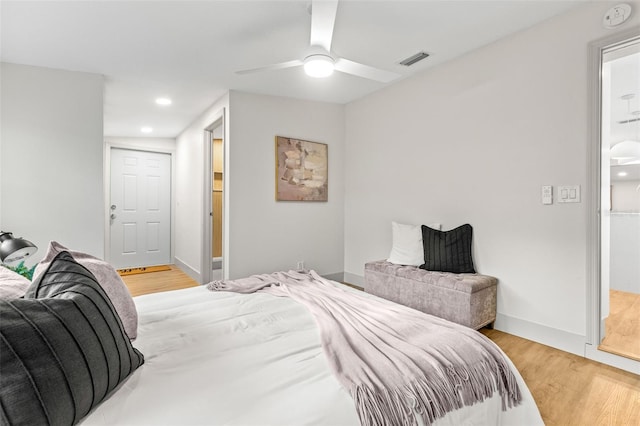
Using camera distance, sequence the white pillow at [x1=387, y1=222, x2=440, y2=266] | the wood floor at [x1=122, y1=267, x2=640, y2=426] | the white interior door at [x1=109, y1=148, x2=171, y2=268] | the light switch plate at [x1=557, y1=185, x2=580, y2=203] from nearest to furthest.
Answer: the wood floor at [x1=122, y1=267, x2=640, y2=426] < the light switch plate at [x1=557, y1=185, x2=580, y2=203] < the white pillow at [x1=387, y1=222, x2=440, y2=266] < the white interior door at [x1=109, y1=148, x2=171, y2=268]

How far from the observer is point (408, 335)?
1401mm

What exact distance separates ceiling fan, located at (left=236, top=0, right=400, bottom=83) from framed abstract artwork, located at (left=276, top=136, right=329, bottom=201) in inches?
70.1

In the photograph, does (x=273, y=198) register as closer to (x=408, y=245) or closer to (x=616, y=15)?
(x=408, y=245)

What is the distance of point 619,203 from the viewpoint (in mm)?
5406

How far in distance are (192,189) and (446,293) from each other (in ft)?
13.3

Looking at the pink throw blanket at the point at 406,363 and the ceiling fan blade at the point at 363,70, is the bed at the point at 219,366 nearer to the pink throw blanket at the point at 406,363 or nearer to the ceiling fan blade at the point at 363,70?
the pink throw blanket at the point at 406,363

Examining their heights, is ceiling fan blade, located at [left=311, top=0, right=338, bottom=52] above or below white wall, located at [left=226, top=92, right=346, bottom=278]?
above

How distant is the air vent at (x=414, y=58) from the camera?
3027 mm

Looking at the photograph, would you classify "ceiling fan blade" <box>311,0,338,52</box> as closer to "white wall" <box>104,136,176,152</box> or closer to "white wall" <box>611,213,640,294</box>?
"white wall" <box>611,213,640,294</box>

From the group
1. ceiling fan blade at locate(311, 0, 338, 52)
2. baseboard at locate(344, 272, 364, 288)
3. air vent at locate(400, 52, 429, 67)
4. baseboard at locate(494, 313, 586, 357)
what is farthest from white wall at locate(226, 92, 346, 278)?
baseboard at locate(494, 313, 586, 357)

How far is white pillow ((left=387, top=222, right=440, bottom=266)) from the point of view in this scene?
328 centimetres

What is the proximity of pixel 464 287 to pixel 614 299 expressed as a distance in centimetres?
241

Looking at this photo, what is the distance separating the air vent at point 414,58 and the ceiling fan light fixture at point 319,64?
3.89 ft

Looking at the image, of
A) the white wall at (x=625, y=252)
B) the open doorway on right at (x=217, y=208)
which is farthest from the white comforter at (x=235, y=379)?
the open doorway on right at (x=217, y=208)
